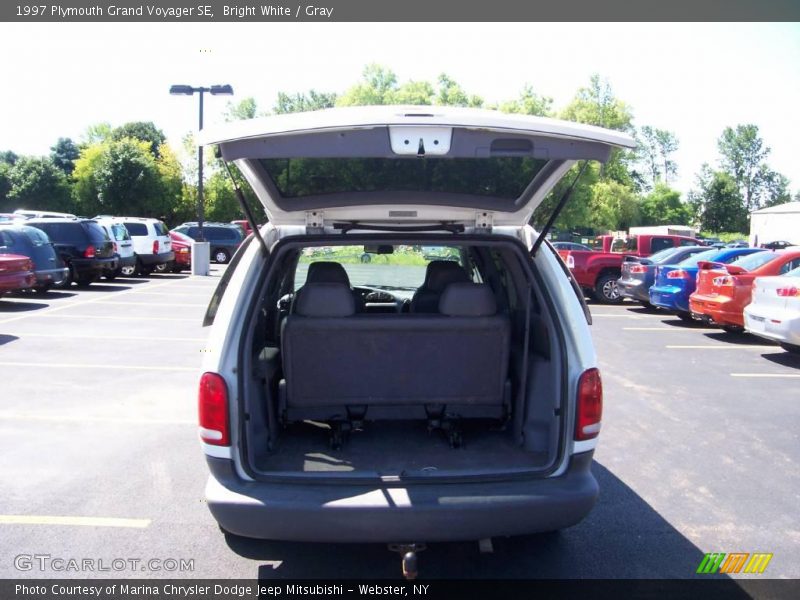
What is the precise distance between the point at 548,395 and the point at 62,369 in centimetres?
687

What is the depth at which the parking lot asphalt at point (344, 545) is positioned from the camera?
3867 millimetres

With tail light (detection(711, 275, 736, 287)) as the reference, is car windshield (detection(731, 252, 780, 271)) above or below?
above

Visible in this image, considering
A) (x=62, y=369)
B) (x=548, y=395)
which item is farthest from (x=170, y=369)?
(x=548, y=395)

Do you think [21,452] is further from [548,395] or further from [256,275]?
[548,395]

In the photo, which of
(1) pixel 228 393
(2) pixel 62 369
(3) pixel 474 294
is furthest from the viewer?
(2) pixel 62 369

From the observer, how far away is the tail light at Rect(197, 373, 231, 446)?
3.32m

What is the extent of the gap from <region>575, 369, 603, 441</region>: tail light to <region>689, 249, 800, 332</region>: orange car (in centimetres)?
911

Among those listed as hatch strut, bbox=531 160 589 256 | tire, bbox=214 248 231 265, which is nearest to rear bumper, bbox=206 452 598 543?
hatch strut, bbox=531 160 589 256

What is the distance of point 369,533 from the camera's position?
10.0 feet

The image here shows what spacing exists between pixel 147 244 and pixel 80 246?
14.0ft

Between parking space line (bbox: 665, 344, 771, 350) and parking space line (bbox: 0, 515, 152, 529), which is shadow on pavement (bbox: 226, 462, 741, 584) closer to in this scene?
parking space line (bbox: 0, 515, 152, 529)

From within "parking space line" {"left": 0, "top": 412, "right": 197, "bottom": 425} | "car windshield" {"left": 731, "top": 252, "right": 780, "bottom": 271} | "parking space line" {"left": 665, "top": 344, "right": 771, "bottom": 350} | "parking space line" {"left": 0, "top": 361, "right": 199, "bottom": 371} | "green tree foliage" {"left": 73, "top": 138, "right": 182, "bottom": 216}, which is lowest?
"parking space line" {"left": 0, "top": 361, "right": 199, "bottom": 371}

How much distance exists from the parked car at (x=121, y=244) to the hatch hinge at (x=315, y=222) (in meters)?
16.9

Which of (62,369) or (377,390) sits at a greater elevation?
(377,390)
